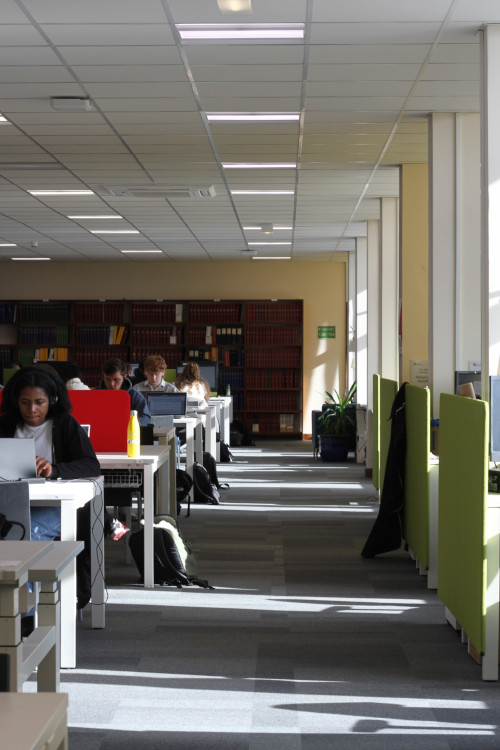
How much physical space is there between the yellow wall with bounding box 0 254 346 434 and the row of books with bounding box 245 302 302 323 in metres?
0.25

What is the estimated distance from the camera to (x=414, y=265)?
303 inches

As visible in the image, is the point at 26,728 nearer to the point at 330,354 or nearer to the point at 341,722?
the point at 341,722

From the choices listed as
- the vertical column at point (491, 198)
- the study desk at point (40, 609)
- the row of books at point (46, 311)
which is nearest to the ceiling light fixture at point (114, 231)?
the row of books at point (46, 311)

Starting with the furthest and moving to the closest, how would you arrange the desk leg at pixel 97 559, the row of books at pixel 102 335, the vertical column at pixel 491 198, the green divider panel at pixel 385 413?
the row of books at pixel 102 335 < the green divider panel at pixel 385 413 < the vertical column at pixel 491 198 < the desk leg at pixel 97 559

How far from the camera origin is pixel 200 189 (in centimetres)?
891

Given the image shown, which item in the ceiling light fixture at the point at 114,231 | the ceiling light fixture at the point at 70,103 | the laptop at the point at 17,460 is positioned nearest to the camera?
the laptop at the point at 17,460

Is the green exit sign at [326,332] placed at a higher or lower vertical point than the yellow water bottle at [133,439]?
higher

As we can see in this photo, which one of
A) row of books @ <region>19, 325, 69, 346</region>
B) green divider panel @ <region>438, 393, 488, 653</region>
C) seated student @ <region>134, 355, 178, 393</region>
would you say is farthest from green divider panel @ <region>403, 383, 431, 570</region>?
row of books @ <region>19, 325, 69, 346</region>

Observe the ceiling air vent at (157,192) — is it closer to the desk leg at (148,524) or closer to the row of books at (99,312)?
the desk leg at (148,524)

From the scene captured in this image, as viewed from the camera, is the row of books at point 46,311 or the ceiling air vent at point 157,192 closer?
the ceiling air vent at point 157,192

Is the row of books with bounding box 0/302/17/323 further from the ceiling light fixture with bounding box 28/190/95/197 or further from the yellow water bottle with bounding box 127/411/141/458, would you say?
the yellow water bottle with bounding box 127/411/141/458

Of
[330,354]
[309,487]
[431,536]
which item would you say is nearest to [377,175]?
[309,487]

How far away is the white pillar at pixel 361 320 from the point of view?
12661 mm

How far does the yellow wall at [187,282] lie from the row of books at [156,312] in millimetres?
257
